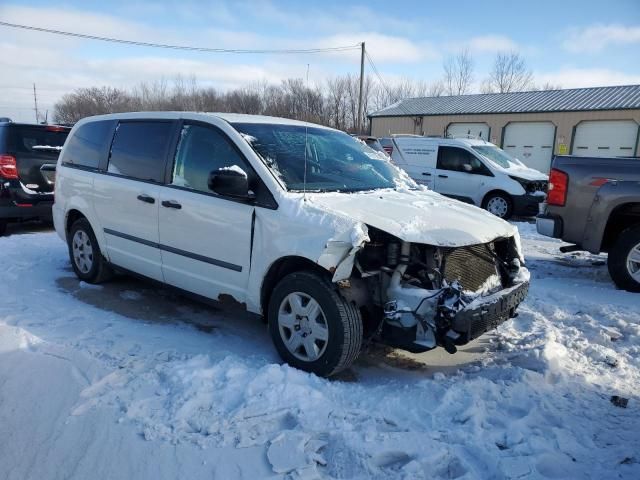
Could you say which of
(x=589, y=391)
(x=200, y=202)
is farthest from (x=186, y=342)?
(x=589, y=391)

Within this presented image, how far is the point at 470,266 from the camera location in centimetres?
367

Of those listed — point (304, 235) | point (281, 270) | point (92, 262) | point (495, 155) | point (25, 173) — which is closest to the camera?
point (304, 235)

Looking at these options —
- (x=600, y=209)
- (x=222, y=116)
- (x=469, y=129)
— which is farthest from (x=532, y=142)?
(x=222, y=116)

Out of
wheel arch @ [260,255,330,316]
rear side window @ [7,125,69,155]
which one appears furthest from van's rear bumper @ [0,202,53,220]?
wheel arch @ [260,255,330,316]

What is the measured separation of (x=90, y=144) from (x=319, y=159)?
281cm

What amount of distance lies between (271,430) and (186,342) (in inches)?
61.4

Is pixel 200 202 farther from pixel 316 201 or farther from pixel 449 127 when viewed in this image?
pixel 449 127

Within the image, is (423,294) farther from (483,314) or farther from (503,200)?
(503,200)

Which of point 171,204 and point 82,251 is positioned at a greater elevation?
point 171,204

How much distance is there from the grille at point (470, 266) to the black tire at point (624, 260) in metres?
2.93

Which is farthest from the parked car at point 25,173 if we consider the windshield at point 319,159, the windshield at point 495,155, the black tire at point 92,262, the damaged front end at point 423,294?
the windshield at point 495,155

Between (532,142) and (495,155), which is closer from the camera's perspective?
(495,155)

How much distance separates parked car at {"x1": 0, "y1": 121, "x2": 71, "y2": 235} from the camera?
312 inches

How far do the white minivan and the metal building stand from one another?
42.1 feet
